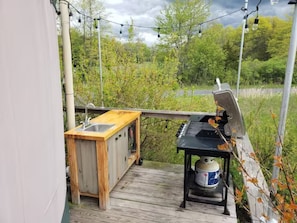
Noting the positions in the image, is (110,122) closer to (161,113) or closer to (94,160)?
(94,160)

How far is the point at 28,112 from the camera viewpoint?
97 centimetres

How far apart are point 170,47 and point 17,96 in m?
3.88

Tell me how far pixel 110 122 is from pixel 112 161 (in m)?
0.49

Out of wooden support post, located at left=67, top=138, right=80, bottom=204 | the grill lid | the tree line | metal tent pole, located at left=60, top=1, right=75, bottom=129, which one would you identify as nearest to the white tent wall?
wooden support post, located at left=67, top=138, right=80, bottom=204

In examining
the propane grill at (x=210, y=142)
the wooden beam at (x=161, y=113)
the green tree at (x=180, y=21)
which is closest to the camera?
the propane grill at (x=210, y=142)

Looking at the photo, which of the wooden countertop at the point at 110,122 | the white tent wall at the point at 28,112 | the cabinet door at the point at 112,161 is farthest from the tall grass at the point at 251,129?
the white tent wall at the point at 28,112

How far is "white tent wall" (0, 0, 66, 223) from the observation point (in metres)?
0.84

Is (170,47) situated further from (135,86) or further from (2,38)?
(2,38)

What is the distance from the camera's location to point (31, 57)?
1.00 meters

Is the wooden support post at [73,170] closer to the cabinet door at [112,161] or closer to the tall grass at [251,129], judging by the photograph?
the cabinet door at [112,161]

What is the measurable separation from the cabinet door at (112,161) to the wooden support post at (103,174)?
0.11 m

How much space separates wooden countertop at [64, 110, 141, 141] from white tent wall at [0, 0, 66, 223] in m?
1.02

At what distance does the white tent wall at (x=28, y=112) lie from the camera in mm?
837

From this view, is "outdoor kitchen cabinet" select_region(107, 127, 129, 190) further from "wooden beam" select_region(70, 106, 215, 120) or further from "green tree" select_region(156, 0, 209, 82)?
"green tree" select_region(156, 0, 209, 82)
